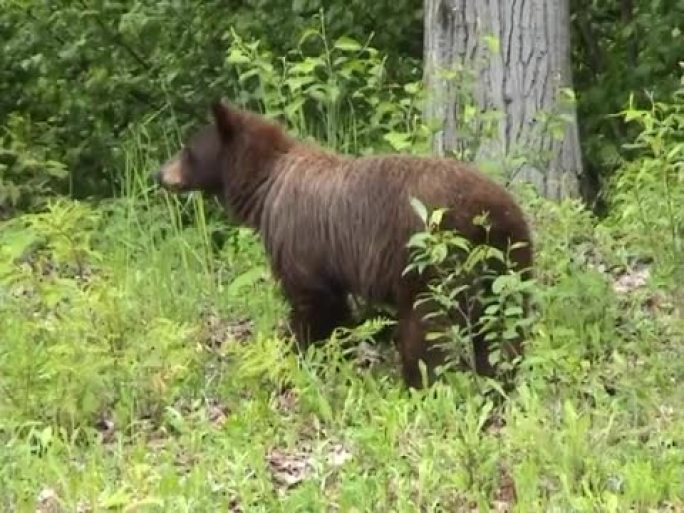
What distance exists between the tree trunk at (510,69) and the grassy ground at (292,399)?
2.02ft

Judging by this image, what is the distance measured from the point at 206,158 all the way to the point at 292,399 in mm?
1829

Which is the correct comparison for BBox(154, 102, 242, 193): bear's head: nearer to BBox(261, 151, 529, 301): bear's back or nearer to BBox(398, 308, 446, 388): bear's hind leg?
BBox(261, 151, 529, 301): bear's back

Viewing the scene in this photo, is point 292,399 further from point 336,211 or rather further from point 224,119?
point 224,119

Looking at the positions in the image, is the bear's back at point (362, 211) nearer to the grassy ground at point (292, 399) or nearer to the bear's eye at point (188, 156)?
the grassy ground at point (292, 399)

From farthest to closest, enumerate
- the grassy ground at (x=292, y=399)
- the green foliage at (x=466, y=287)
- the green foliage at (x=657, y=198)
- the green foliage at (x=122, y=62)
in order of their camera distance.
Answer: the green foliage at (x=122, y=62) → the green foliage at (x=657, y=198) → the green foliage at (x=466, y=287) → the grassy ground at (x=292, y=399)

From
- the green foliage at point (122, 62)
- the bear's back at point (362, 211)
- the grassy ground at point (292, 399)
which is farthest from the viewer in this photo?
the green foliage at point (122, 62)

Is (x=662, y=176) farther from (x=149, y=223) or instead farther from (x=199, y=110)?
(x=199, y=110)

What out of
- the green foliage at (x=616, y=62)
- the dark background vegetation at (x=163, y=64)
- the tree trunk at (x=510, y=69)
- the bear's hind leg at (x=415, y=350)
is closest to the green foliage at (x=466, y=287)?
the bear's hind leg at (x=415, y=350)

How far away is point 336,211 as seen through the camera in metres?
6.96

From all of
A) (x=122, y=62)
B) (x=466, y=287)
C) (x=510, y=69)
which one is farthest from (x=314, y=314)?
(x=122, y=62)

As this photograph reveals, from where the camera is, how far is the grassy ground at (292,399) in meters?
5.28

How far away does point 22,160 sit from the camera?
11086 mm

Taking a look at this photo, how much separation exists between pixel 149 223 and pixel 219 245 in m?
0.50

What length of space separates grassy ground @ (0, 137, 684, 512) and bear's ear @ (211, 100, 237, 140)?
80 cm
